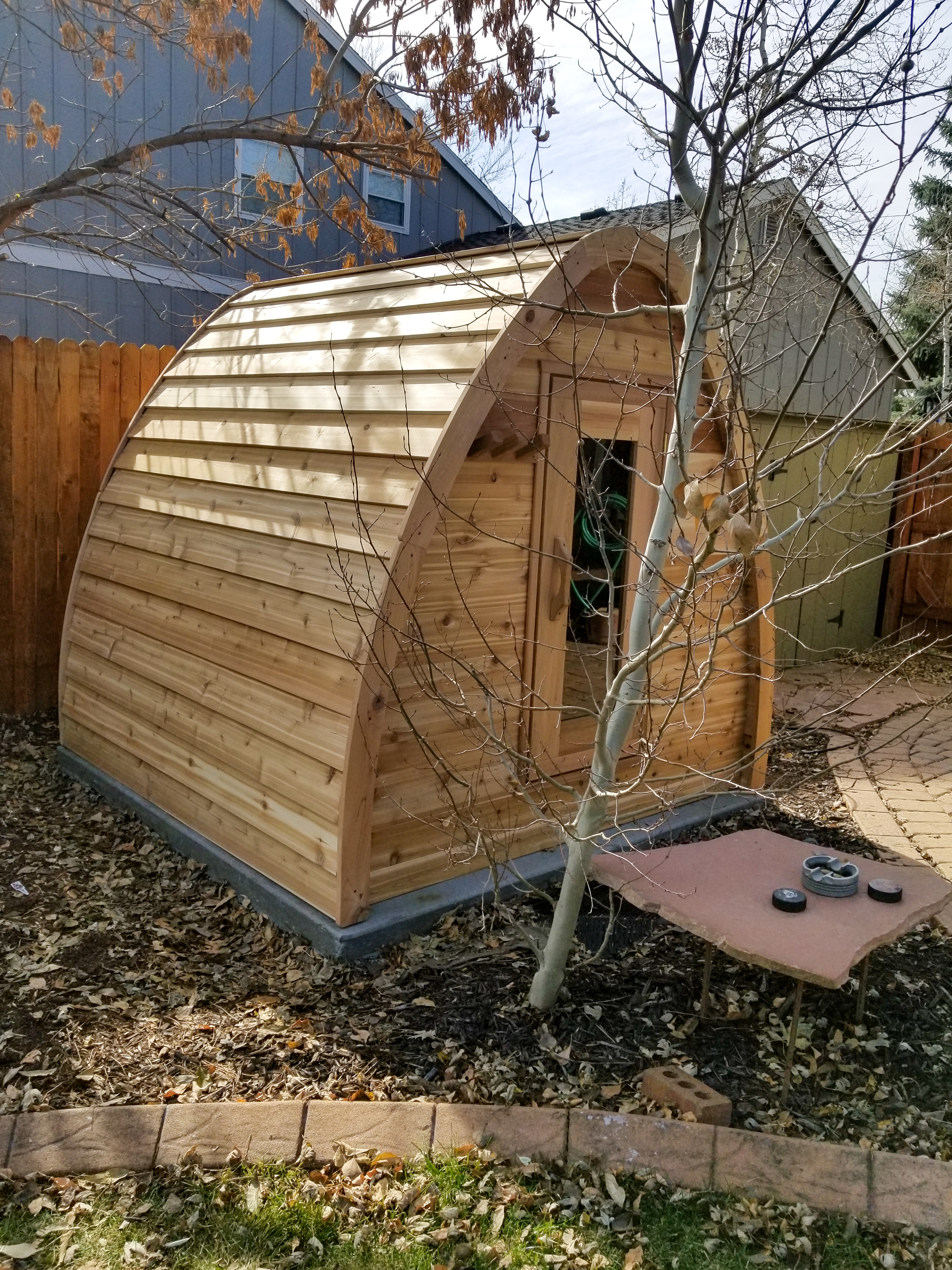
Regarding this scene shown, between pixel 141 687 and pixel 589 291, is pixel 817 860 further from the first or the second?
pixel 141 687

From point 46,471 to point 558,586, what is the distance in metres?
3.83

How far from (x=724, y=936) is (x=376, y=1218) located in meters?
1.32

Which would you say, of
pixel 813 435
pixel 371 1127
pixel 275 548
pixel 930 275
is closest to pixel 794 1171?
pixel 371 1127

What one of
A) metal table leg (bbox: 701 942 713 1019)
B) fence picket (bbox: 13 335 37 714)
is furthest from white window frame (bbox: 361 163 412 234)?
metal table leg (bbox: 701 942 713 1019)

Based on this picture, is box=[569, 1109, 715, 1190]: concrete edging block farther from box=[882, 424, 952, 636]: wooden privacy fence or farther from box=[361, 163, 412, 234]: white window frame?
box=[361, 163, 412, 234]: white window frame

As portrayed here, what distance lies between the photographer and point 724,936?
3268 millimetres

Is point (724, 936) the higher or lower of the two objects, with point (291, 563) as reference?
lower

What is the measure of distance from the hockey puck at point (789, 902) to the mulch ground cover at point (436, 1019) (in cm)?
35

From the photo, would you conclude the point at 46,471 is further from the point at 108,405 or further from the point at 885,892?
the point at 885,892

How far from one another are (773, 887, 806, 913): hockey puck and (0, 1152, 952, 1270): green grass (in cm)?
94

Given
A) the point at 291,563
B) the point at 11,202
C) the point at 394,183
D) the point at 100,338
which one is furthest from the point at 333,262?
the point at 291,563

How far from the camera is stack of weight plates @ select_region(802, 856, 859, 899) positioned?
359cm

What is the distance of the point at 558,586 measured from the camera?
15.6 feet

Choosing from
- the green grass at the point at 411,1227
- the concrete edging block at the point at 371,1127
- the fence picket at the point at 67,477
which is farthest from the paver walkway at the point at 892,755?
the fence picket at the point at 67,477
